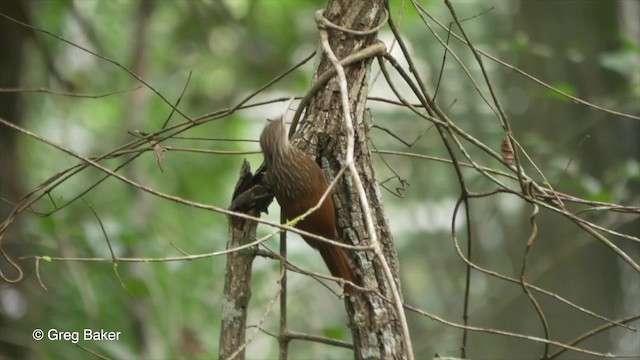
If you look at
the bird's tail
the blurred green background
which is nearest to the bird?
the bird's tail

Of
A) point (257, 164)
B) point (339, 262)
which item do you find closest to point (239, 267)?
point (339, 262)

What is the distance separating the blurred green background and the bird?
3.60 ft

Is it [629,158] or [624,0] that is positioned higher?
[624,0]

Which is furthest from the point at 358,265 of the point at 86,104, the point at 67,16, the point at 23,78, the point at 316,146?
the point at 86,104

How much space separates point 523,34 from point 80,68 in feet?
7.99

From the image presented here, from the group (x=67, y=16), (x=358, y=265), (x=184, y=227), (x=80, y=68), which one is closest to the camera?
(x=358, y=265)

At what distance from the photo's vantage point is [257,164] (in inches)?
180

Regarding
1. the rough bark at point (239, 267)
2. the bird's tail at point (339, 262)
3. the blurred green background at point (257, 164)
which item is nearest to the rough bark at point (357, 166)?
the bird's tail at point (339, 262)

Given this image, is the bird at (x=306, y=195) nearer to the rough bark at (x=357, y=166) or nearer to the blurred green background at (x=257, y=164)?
the rough bark at (x=357, y=166)

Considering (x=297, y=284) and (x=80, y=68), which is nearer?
(x=80, y=68)

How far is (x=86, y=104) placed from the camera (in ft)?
17.9

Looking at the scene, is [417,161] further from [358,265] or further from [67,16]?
[358,265]

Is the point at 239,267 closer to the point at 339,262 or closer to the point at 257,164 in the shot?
the point at 339,262

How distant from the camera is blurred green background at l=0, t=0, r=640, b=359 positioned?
3.25 metres
